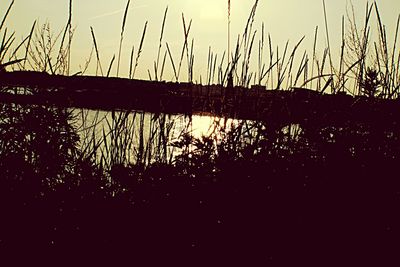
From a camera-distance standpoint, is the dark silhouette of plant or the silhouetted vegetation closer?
the silhouetted vegetation

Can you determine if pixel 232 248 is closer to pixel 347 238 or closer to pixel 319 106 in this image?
pixel 347 238

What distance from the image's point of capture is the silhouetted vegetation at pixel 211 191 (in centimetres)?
184

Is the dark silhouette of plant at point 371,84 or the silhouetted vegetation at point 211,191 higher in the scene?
the dark silhouette of plant at point 371,84

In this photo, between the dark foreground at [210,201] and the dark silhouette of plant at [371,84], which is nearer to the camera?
the dark foreground at [210,201]

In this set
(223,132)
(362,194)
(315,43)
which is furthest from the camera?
(315,43)

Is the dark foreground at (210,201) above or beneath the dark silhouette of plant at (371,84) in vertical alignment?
beneath

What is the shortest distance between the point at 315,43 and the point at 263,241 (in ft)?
5.22

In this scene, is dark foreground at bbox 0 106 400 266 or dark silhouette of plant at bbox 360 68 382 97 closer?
dark foreground at bbox 0 106 400 266

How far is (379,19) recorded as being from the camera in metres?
2.78

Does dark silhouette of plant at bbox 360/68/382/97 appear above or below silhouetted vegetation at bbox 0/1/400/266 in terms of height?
above

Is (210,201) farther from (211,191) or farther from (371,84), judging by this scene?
(371,84)

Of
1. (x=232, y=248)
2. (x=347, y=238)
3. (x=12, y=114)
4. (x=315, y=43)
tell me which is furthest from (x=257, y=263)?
(x=315, y=43)

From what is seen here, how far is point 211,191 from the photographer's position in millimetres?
2105

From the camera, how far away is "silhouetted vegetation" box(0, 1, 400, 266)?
1837mm
